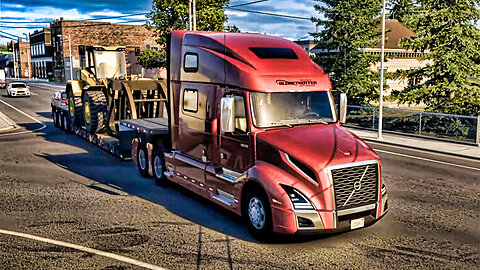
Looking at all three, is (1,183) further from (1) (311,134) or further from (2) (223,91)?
(1) (311,134)

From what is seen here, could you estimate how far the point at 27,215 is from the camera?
33.1ft

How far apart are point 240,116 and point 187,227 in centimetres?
254

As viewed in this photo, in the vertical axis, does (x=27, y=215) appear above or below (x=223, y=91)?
below

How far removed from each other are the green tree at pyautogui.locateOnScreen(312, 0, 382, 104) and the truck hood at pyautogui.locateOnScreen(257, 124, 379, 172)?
21.4 m

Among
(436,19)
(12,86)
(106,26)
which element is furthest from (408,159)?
(106,26)

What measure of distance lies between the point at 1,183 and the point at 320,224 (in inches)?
383

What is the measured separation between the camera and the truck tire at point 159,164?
12.2 metres

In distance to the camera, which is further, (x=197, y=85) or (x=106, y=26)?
(x=106, y=26)

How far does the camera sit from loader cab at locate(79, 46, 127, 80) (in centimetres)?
2033

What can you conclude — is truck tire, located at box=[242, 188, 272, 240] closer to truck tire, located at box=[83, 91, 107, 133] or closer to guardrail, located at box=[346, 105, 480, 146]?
truck tire, located at box=[83, 91, 107, 133]

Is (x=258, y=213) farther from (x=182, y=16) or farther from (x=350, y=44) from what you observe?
(x=182, y=16)

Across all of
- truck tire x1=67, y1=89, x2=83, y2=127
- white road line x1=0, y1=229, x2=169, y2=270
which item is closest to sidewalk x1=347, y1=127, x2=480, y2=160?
truck tire x1=67, y1=89, x2=83, y2=127

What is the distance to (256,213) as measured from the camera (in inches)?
332

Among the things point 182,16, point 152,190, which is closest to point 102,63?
point 152,190
